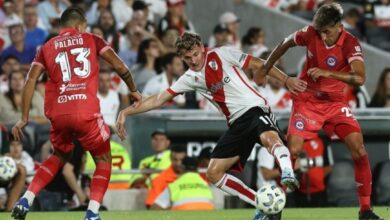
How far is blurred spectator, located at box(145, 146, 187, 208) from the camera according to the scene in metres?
16.3

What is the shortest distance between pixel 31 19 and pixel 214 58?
7482 millimetres

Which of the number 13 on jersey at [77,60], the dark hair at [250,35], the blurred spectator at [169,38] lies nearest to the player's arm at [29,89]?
the number 13 on jersey at [77,60]

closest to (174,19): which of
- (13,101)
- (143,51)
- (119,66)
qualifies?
(143,51)

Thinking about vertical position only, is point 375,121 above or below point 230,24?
below

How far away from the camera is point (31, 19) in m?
20.0

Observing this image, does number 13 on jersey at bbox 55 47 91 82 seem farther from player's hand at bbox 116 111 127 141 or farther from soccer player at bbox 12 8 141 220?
player's hand at bbox 116 111 127 141

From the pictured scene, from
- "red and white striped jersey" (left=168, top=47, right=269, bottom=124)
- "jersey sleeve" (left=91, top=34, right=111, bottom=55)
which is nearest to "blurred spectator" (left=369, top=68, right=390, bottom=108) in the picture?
"red and white striped jersey" (left=168, top=47, right=269, bottom=124)

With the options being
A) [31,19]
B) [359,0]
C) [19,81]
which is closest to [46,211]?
[19,81]

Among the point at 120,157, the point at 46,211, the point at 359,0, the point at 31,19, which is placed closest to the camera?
the point at 46,211

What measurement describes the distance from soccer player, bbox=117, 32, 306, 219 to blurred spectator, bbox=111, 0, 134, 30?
7.93 meters

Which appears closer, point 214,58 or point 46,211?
point 214,58

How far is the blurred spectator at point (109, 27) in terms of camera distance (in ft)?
65.6

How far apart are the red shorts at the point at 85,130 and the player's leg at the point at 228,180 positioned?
1138mm

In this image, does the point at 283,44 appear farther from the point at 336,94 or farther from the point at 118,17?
the point at 118,17
